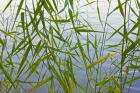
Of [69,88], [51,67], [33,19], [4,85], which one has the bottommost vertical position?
[4,85]

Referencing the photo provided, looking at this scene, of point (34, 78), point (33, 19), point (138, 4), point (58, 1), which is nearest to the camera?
point (33, 19)

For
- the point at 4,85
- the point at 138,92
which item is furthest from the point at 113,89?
the point at 138,92

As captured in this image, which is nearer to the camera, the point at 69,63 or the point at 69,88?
the point at 69,88

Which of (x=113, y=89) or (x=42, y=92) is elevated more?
(x=113, y=89)

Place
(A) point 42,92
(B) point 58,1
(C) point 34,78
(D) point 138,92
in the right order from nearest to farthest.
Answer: (B) point 58,1, (C) point 34,78, (A) point 42,92, (D) point 138,92

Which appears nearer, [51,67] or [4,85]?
[51,67]

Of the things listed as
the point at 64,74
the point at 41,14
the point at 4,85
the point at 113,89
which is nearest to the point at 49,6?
the point at 41,14

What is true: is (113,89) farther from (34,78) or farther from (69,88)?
(34,78)

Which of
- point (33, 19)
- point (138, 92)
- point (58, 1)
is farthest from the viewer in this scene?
point (138, 92)

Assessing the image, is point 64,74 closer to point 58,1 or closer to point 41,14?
point 41,14
